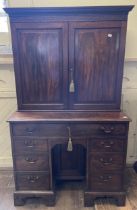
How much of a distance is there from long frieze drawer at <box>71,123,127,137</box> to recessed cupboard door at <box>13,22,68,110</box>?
27 cm

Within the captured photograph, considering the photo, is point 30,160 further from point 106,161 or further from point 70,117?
point 106,161

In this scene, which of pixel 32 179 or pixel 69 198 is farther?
Result: pixel 69 198

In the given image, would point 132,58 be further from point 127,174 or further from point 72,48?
point 127,174

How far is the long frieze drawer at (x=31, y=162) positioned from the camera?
1.73 m

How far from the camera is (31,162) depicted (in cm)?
175

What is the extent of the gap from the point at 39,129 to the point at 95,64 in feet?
2.34

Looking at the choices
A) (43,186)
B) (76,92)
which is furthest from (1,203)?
(76,92)

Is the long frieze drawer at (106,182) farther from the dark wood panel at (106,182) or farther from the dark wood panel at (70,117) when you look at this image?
the dark wood panel at (70,117)

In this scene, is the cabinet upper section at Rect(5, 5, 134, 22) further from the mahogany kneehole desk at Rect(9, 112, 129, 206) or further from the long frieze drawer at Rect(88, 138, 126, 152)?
the long frieze drawer at Rect(88, 138, 126, 152)

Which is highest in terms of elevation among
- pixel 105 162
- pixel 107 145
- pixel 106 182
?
pixel 107 145

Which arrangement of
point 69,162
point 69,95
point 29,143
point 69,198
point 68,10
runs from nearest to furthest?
point 68,10, point 29,143, point 69,95, point 69,198, point 69,162

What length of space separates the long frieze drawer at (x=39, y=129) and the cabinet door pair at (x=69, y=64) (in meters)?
0.24

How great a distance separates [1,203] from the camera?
189 cm

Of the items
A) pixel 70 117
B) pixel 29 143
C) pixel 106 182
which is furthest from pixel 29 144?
pixel 106 182
